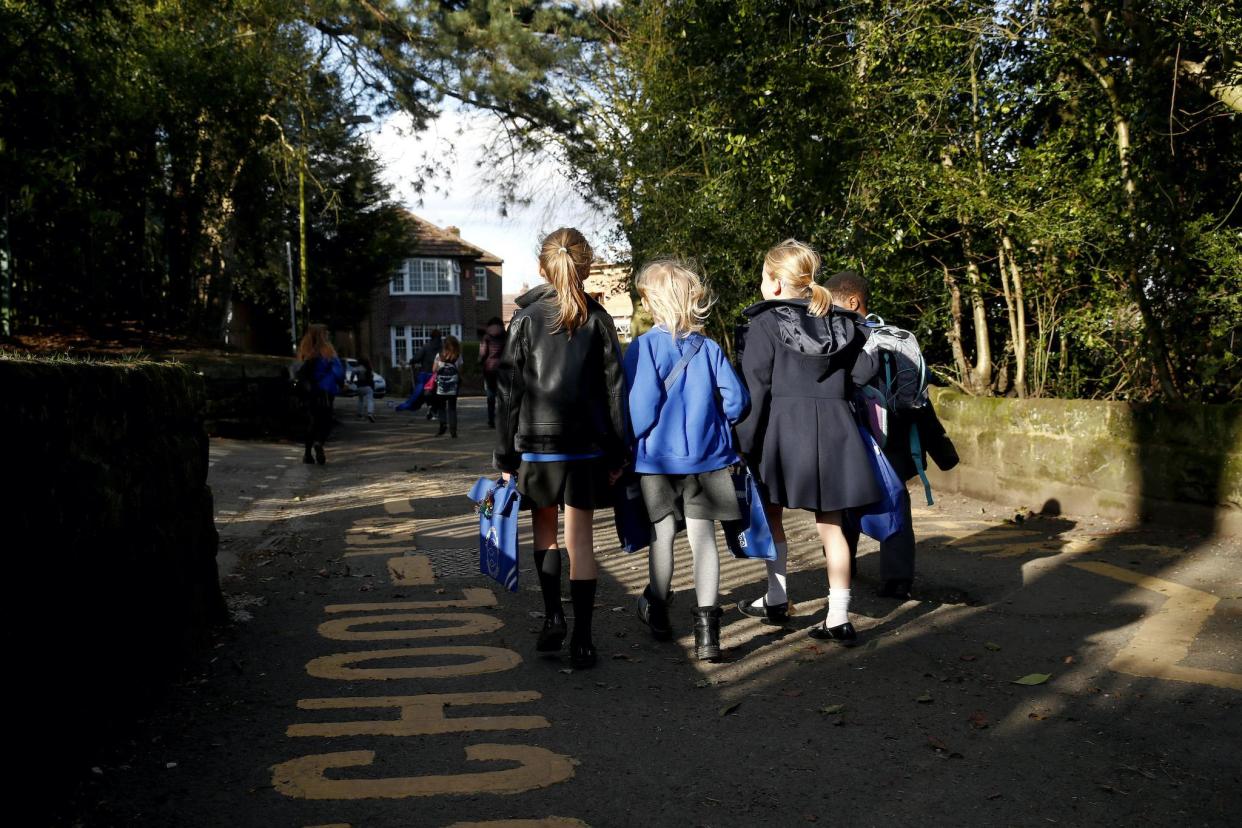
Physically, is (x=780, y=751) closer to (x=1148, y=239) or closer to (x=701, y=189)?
(x=1148, y=239)

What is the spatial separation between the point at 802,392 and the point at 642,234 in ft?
33.9

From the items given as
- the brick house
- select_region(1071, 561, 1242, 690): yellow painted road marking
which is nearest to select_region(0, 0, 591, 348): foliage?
select_region(1071, 561, 1242, 690): yellow painted road marking

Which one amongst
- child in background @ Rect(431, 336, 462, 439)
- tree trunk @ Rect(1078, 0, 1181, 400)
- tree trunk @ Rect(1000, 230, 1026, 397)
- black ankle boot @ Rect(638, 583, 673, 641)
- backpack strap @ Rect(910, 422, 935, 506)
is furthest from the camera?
child in background @ Rect(431, 336, 462, 439)

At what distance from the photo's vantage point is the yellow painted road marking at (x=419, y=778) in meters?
3.44

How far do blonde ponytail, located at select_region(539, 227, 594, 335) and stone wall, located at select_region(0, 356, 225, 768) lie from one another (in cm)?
173

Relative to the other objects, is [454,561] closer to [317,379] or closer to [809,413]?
[809,413]

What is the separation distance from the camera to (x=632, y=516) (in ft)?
17.3

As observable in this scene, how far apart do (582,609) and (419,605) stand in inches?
57.9

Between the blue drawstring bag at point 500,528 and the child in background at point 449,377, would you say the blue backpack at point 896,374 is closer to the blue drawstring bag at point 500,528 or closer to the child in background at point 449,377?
the blue drawstring bag at point 500,528

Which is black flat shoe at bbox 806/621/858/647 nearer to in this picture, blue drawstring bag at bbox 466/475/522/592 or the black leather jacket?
the black leather jacket

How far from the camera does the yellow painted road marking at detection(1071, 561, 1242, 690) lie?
4625 mm

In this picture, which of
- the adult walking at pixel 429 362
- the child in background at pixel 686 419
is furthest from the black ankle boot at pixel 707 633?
the adult walking at pixel 429 362

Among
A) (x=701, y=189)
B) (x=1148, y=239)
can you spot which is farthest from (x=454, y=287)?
(x=1148, y=239)

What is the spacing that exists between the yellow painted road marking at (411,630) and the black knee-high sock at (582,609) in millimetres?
726
